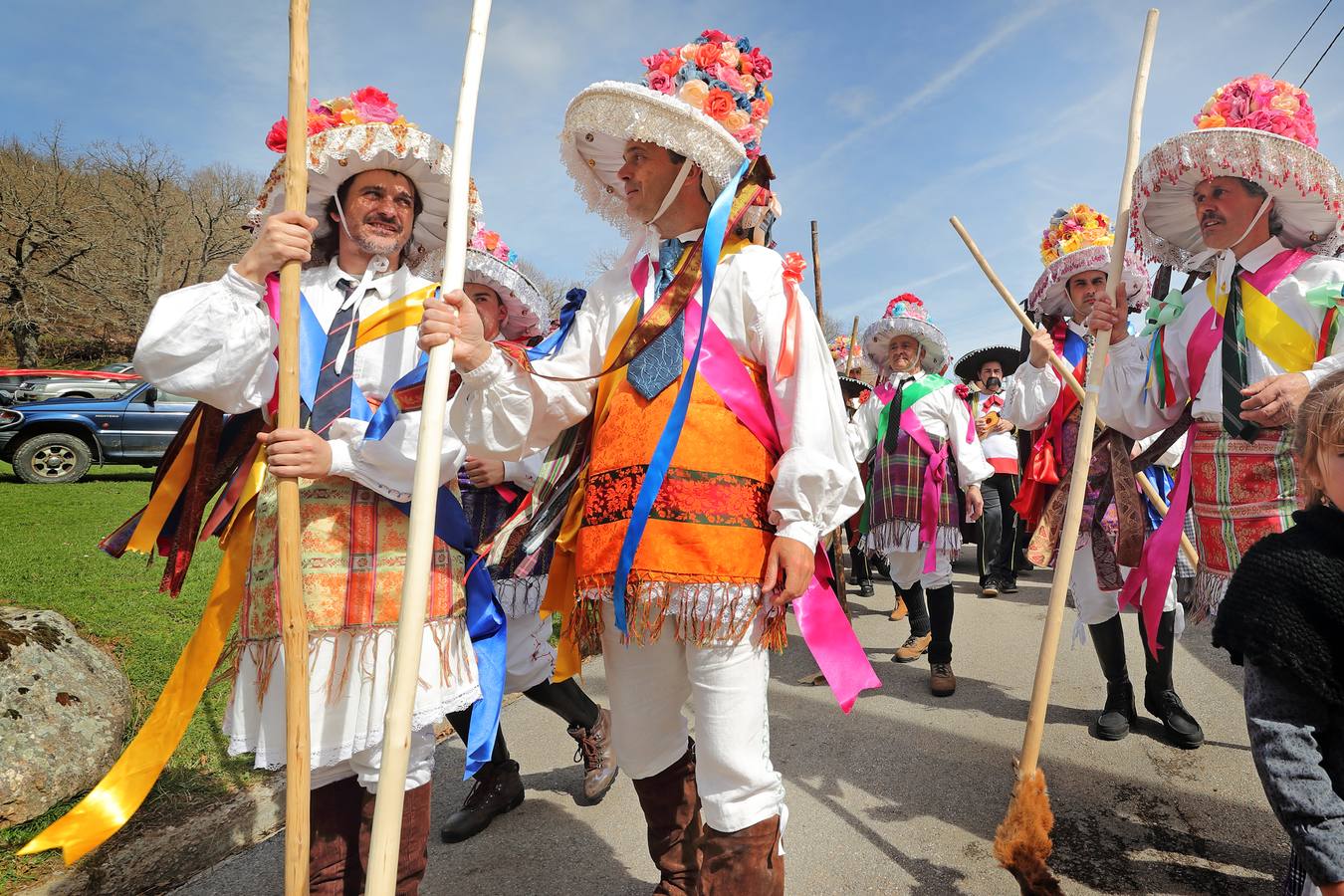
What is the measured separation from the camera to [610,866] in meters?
2.62

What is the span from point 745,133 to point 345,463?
1392 millimetres

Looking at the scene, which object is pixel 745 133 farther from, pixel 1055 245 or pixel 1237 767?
pixel 1237 767

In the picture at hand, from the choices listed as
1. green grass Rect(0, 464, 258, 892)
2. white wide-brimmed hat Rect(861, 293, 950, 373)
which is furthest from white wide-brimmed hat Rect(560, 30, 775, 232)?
white wide-brimmed hat Rect(861, 293, 950, 373)

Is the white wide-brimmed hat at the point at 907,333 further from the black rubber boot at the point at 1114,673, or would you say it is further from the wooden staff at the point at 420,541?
the wooden staff at the point at 420,541

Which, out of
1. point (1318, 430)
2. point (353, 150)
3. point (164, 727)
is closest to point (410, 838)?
point (164, 727)

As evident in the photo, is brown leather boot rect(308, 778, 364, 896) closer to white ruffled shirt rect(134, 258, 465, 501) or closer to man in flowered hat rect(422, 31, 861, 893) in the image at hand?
man in flowered hat rect(422, 31, 861, 893)

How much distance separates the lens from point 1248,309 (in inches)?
98.6

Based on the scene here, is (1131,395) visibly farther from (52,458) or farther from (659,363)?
(52,458)

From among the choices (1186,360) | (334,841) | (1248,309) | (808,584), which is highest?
(1248,309)

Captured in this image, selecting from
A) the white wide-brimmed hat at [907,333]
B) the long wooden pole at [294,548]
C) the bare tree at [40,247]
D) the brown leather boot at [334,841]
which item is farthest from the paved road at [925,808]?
the bare tree at [40,247]

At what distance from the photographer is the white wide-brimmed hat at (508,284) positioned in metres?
3.41

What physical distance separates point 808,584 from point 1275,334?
5.68 feet

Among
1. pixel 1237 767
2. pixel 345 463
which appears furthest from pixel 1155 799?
pixel 345 463

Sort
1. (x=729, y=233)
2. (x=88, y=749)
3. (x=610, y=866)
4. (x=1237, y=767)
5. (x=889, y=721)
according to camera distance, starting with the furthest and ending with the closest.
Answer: (x=889, y=721), (x=1237, y=767), (x=88, y=749), (x=610, y=866), (x=729, y=233)
